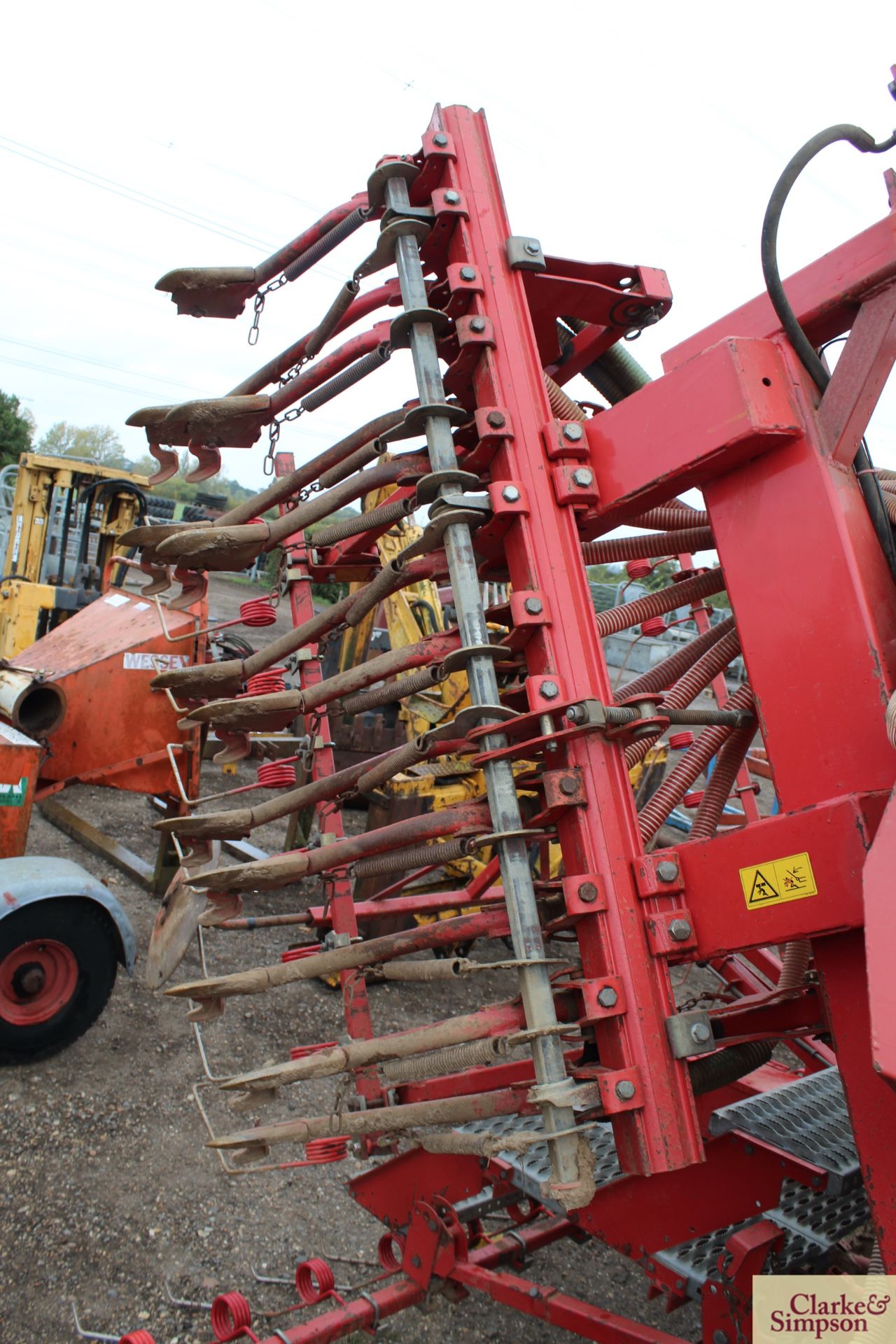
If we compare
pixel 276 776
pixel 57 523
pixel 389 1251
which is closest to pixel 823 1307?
pixel 389 1251

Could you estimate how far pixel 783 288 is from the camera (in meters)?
2.02

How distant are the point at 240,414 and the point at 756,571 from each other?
5.55ft

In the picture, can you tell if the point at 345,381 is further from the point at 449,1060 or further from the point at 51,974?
the point at 51,974

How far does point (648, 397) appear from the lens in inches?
83.8

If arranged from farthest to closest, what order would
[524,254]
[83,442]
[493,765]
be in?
[83,442], [524,254], [493,765]

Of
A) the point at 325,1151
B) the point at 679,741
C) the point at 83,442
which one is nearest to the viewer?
the point at 325,1151

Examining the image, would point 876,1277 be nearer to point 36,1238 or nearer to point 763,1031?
point 763,1031

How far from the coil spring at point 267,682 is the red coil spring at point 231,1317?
1747mm

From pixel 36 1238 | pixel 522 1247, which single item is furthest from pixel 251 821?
pixel 36 1238

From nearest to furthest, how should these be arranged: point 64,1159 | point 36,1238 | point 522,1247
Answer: point 522,1247, point 36,1238, point 64,1159

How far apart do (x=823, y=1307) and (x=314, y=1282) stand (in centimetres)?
146

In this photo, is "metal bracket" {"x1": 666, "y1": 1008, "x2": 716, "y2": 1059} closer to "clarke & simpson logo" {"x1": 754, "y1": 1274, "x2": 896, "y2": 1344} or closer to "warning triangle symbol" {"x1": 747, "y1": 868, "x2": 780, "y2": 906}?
"warning triangle symbol" {"x1": 747, "y1": 868, "x2": 780, "y2": 906}

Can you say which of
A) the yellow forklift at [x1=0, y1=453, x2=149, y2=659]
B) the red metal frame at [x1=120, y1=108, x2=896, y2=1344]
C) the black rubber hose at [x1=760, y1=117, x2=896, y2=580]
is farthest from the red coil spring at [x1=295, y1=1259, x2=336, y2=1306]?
the yellow forklift at [x1=0, y1=453, x2=149, y2=659]

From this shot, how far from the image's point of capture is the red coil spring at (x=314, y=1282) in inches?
105
